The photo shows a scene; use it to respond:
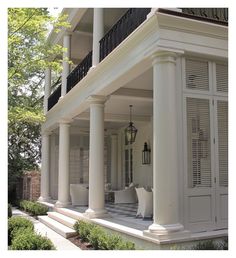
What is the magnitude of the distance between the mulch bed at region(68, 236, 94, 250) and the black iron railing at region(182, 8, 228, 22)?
5.57 meters

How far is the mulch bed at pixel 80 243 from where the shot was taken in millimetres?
8595

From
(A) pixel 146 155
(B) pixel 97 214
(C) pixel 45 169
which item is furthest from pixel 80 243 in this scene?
(C) pixel 45 169

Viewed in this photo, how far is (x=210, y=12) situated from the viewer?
8.57 meters

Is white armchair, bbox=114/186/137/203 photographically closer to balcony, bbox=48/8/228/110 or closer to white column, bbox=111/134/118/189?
white column, bbox=111/134/118/189

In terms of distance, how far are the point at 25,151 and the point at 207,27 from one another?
20959 millimetres

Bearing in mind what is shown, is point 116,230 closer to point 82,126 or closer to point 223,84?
point 223,84

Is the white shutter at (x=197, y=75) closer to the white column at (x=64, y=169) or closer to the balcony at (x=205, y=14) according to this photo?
the balcony at (x=205, y=14)

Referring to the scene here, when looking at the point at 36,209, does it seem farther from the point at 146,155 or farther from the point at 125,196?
the point at 146,155

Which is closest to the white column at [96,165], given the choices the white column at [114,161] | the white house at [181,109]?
the white house at [181,109]

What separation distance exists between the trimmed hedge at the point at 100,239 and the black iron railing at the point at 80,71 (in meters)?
5.17

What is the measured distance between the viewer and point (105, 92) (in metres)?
10.4

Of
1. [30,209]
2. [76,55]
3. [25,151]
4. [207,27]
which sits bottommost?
[30,209]

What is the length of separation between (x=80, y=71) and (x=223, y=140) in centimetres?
666
